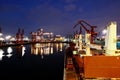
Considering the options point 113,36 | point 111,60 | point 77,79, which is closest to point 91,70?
point 111,60

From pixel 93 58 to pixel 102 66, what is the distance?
0.71 metres

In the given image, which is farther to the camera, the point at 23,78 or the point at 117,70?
the point at 23,78

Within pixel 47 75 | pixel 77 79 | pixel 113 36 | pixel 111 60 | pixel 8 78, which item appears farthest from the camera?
pixel 47 75

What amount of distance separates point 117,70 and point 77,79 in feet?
19.2

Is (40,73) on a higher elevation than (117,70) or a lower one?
lower

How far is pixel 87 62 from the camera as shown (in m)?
11.1

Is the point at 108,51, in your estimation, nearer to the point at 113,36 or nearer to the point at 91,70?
the point at 113,36

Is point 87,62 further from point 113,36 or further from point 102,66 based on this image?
point 113,36

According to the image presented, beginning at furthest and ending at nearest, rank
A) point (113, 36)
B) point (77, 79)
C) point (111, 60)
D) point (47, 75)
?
1. point (47, 75)
2. point (77, 79)
3. point (113, 36)
4. point (111, 60)

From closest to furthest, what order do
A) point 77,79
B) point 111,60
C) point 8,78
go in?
1. point 111,60
2. point 77,79
3. point 8,78

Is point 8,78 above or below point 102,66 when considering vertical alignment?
below

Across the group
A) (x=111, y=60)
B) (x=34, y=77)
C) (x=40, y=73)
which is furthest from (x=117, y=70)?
(x=40, y=73)

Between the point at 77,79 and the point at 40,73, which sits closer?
the point at 77,79

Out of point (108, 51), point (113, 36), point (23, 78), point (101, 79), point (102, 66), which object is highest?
point (113, 36)
